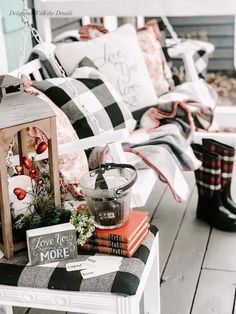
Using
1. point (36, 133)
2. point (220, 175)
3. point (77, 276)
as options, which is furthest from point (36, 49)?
point (77, 276)

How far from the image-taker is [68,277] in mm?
A: 1562

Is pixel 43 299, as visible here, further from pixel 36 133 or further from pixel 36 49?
pixel 36 49

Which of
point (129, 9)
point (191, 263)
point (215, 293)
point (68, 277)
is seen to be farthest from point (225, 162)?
point (68, 277)

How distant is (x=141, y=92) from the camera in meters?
2.88

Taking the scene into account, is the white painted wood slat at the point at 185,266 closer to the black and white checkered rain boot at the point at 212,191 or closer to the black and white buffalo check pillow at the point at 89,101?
the black and white checkered rain boot at the point at 212,191

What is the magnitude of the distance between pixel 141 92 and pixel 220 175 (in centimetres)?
56

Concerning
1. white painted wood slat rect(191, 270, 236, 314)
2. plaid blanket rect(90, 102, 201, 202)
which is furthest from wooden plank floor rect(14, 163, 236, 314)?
plaid blanket rect(90, 102, 201, 202)

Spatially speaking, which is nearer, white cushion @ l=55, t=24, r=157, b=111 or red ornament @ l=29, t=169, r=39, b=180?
red ornament @ l=29, t=169, r=39, b=180

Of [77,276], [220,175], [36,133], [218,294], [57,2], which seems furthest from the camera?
[57,2]

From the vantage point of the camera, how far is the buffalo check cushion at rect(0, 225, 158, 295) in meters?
1.53

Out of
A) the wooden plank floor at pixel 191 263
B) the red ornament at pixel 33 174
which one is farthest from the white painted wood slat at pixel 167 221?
the red ornament at pixel 33 174

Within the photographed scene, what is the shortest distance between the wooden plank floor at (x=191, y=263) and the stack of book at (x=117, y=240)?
615 millimetres

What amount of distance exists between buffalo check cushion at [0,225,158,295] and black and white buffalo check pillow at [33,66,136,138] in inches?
31.8

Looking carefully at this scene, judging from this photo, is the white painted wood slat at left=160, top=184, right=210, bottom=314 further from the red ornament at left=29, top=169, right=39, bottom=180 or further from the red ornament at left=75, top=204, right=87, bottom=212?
the red ornament at left=29, top=169, right=39, bottom=180
